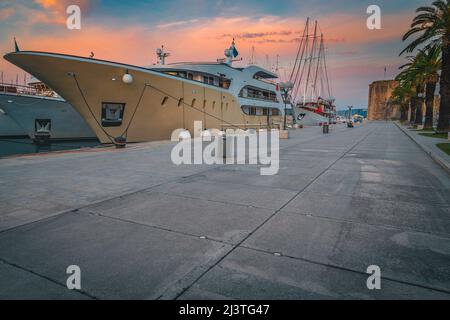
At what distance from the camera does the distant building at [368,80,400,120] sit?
376 feet

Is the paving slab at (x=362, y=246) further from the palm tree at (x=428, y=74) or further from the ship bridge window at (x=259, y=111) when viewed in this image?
the palm tree at (x=428, y=74)

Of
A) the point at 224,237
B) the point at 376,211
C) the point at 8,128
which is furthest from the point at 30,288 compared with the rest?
the point at 8,128

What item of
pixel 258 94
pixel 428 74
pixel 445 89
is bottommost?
pixel 445 89

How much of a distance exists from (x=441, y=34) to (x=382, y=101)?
111 metres

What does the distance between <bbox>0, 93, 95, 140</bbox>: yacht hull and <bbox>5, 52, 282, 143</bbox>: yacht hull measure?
334 inches

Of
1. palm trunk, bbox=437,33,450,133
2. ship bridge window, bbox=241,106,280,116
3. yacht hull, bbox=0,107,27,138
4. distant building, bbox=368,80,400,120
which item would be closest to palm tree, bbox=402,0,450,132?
palm trunk, bbox=437,33,450,133

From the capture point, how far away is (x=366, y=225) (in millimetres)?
3920

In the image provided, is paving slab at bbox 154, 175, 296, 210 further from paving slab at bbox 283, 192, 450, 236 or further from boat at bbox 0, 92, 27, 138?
boat at bbox 0, 92, 27, 138

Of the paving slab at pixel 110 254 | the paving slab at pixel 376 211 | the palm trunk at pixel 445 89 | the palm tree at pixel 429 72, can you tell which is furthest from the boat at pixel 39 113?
the palm tree at pixel 429 72

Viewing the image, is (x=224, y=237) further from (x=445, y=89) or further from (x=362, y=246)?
(x=445, y=89)

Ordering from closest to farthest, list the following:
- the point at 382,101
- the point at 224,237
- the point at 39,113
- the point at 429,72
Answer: the point at 224,237 < the point at 39,113 < the point at 429,72 < the point at 382,101

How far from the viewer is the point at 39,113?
20953 millimetres

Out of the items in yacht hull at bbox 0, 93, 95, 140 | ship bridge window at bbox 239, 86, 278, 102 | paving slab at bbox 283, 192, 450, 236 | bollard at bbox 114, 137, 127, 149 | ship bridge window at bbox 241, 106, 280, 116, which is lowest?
paving slab at bbox 283, 192, 450, 236

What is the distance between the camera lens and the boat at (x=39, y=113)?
20156mm
